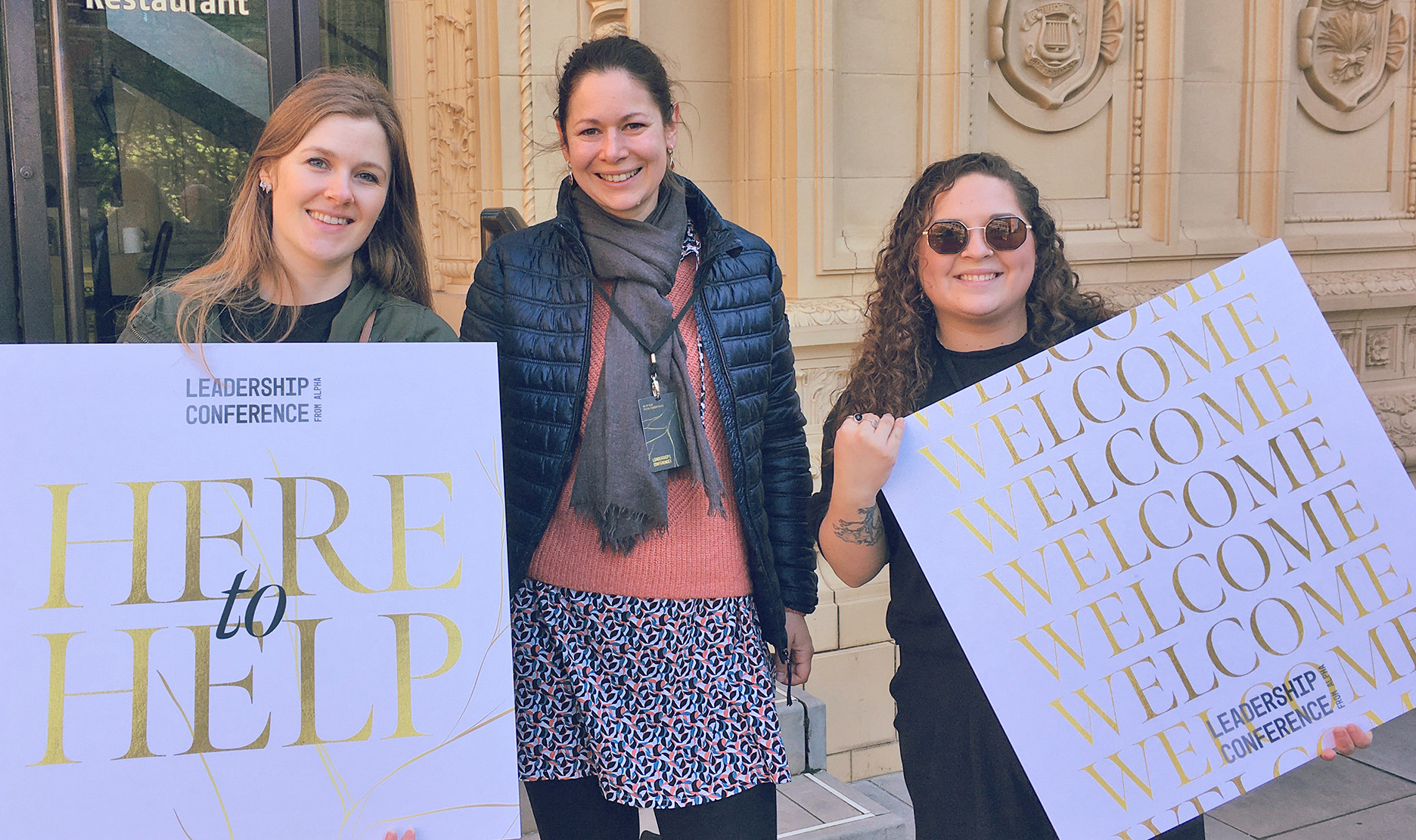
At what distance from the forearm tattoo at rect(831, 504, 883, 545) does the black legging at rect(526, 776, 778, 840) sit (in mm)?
547

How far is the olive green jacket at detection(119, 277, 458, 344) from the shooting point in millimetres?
1801

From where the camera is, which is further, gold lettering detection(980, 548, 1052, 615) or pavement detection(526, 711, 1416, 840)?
pavement detection(526, 711, 1416, 840)

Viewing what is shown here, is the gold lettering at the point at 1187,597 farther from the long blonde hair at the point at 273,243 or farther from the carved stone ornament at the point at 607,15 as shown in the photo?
the carved stone ornament at the point at 607,15

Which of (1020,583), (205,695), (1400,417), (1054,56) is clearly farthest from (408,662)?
(1400,417)

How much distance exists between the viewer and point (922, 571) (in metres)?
1.96

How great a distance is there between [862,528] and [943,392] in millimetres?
308

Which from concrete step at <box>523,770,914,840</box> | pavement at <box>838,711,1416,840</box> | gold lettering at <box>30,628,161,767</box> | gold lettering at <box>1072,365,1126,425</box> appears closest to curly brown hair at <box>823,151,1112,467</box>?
gold lettering at <box>1072,365,1126,425</box>

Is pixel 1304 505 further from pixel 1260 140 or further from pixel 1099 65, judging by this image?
pixel 1260 140

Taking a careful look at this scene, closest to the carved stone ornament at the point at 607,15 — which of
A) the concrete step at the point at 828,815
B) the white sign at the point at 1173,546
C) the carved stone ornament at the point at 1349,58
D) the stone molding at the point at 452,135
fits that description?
the stone molding at the point at 452,135

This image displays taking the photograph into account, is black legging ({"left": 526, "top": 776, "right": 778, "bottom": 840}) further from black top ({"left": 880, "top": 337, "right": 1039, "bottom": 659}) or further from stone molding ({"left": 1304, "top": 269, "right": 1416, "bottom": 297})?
stone molding ({"left": 1304, "top": 269, "right": 1416, "bottom": 297})

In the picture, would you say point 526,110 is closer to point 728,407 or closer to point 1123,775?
point 728,407

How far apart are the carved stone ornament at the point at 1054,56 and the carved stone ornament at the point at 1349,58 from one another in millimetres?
1457

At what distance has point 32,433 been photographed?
65.0 inches

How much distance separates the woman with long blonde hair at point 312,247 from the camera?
1.85 metres
